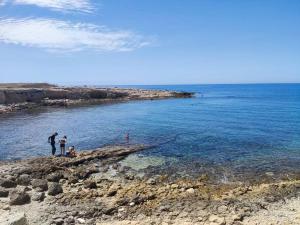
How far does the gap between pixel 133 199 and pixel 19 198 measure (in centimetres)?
647

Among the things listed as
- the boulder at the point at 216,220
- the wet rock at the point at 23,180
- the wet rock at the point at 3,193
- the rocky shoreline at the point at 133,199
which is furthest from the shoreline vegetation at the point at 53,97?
the boulder at the point at 216,220

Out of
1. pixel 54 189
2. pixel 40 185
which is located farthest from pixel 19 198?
pixel 40 185

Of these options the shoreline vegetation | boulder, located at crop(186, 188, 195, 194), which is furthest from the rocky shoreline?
the shoreline vegetation

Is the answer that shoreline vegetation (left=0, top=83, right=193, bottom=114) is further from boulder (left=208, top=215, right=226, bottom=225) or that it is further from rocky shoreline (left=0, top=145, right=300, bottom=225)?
boulder (left=208, top=215, right=226, bottom=225)

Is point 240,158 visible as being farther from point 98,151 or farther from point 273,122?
point 273,122

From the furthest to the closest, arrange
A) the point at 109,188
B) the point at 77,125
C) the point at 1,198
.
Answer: the point at 77,125 → the point at 109,188 → the point at 1,198

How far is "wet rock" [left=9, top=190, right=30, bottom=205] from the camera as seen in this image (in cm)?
2008

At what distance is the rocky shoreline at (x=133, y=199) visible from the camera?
59.6 ft

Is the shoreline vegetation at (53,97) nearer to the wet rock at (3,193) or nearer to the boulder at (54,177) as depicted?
the boulder at (54,177)

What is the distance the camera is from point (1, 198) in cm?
2119

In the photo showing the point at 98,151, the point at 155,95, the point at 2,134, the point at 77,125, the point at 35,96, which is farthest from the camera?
the point at 155,95

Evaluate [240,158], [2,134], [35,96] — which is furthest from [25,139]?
[35,96]

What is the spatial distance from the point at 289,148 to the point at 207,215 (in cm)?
2037

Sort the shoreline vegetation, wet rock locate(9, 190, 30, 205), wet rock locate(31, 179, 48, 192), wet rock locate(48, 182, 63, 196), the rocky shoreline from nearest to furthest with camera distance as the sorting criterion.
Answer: the rocky shoreline → wet rock locate(9, 190, 30, 205) → wet rock locate(48, 182, 63, 196) → wet rock locate(31, 179, 48, 192) → the shoreline vegetation
